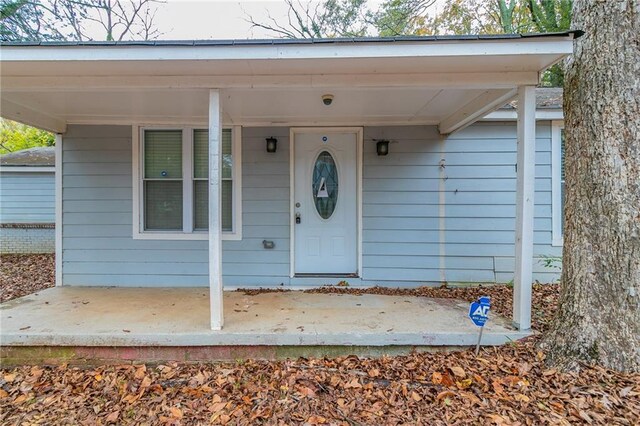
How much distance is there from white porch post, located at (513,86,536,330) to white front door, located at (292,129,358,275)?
78.6 inches

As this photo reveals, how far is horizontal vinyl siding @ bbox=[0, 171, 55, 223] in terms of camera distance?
A: 8.38 meters

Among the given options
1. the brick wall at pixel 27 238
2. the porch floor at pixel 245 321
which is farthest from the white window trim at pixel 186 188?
the brick wall at pixel 27 238

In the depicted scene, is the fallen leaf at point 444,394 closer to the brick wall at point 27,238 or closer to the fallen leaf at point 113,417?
the fallen leaf at point 113,417

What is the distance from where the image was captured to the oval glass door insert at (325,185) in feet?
14.2

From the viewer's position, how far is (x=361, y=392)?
7.23 ft

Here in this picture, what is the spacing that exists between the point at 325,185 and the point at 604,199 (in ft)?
9.35

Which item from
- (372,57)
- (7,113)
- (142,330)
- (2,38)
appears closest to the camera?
(372,57)

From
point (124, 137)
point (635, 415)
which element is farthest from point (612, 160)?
point (124, 137)

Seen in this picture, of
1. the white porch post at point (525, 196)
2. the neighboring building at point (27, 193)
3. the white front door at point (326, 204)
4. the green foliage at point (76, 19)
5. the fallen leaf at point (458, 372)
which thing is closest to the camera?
the fallen leaf at point (458, 372)

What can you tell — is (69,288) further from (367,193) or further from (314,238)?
(367,193)

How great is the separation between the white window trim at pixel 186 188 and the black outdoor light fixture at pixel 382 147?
1.80 metres

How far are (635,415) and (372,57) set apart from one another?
9.22 feet

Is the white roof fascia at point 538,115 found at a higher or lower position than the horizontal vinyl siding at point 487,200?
higher

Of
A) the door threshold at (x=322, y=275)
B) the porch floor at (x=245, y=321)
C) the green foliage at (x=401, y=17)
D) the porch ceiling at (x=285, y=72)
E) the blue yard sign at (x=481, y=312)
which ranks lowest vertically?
the porch floor at (x=245, y=321)
